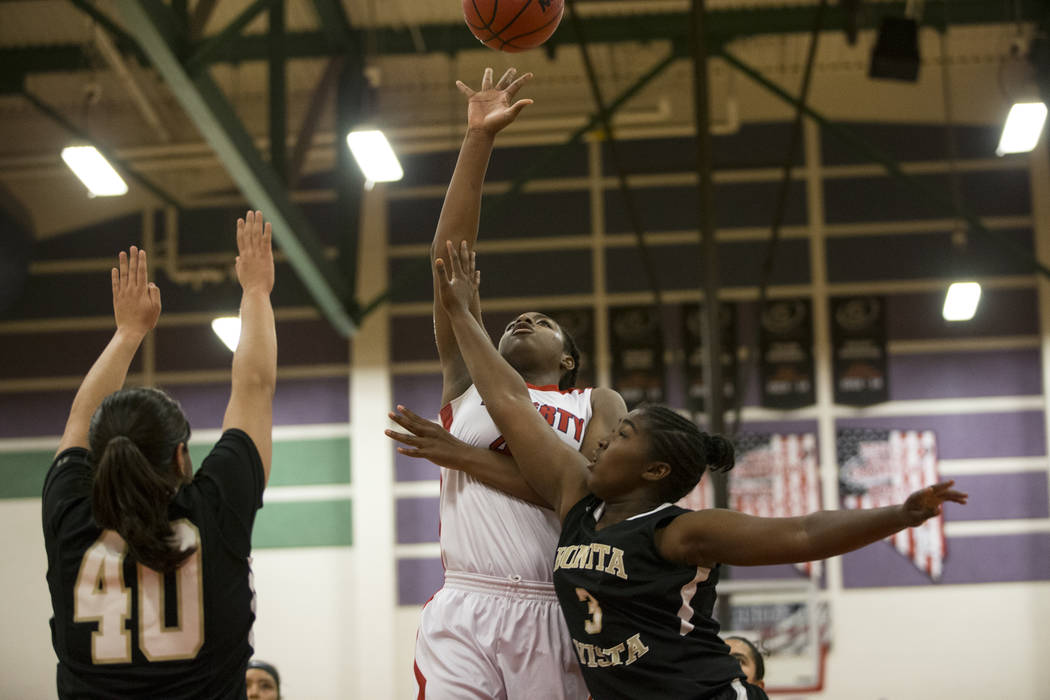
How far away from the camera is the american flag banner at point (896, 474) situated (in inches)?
518

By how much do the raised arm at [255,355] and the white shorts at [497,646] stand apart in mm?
853

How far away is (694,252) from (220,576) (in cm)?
1203

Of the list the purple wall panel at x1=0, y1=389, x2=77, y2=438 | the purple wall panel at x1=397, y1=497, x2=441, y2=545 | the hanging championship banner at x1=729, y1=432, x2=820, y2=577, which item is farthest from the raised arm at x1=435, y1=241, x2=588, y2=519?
the purple wall panel at x1=0, y1=389, x2=77, y2=438

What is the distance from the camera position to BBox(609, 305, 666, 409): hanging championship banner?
45.3 feet

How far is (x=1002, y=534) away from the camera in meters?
13.2

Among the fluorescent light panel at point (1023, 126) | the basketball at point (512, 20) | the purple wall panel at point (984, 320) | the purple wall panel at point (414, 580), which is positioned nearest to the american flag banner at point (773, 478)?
the purple wall panel at point (984, 320)

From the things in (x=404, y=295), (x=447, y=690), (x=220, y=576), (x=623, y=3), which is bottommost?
(x=447, y=690)

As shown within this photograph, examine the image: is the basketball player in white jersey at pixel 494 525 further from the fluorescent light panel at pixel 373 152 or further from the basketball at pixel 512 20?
the fluorescent light panel at pixel 373 152

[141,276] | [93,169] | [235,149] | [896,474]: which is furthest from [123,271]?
[896,474]

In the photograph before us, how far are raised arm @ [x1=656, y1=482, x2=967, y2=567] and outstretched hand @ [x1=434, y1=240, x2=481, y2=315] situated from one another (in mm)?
950

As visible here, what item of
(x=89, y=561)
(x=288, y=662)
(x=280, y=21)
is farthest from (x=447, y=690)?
(x=288, y=662)

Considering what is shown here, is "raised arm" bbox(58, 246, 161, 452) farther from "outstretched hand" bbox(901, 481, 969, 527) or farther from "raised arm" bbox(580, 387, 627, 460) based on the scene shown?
"outstretched hand" bbox(901, 481, 969, 527)

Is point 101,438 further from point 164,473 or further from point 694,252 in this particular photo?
point 694,252

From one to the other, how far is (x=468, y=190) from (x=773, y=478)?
1027 cm
